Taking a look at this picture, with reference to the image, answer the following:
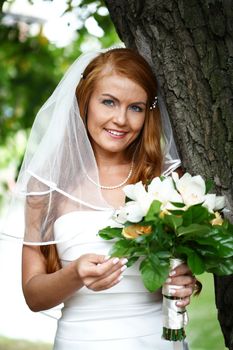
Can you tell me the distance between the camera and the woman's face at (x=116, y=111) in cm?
331

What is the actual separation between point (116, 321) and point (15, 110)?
5.70m

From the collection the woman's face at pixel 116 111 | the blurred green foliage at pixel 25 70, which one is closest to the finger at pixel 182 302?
the woman's face at pixel 116 111

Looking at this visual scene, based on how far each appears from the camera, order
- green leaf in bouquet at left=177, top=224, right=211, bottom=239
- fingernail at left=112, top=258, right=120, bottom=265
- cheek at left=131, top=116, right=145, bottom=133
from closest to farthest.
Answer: green leaf in bouquet at left=177, top=224, right=211, bottom=239 < fingernail at left=112, top=258, right=120, bottom=265 < cheek at left=131, top=116, right=145, bottom=133

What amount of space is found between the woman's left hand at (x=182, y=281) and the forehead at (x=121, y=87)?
877 mm

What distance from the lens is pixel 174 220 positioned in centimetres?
269

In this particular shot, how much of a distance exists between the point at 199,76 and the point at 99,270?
3.06 ft

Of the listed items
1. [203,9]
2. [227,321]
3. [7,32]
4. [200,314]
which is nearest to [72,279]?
[227,321]

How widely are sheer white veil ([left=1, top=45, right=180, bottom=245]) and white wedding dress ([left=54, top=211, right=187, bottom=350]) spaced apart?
8 centimetres

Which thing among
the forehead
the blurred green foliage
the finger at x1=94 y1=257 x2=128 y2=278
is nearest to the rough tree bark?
the forehead

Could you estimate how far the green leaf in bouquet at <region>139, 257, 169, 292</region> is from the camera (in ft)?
8.96

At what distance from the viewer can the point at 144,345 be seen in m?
3.25

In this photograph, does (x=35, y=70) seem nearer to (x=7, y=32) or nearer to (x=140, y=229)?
(x=7, y=32)

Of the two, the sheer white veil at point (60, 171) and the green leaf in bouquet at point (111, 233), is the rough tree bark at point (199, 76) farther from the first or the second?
the green leaf in bouquet at point (111, 233)

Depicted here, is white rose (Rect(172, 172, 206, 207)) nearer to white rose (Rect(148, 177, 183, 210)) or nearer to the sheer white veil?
white rose (Rect(148, 177, 183, 210))
